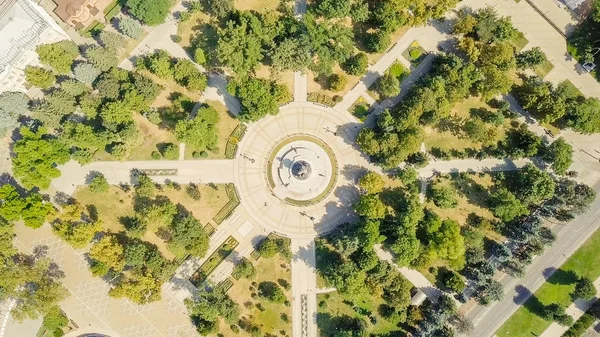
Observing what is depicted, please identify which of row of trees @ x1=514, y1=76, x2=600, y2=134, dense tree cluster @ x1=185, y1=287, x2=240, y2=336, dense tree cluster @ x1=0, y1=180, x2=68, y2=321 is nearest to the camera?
dense tree cluster @ x1=0, y1=180, x2=68, y2=321

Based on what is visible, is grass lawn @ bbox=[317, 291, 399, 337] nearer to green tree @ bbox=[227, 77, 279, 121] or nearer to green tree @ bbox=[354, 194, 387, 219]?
green tree @ bbox=[354, 194, 387, 219]

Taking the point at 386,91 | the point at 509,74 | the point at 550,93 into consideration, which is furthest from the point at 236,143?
the point at 550,93

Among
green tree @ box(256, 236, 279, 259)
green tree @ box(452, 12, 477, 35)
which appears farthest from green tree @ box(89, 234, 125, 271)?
green tree @ box(452, 12, 477, 35)

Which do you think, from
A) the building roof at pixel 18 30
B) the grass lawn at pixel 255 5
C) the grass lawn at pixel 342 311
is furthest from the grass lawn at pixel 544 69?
the building roof at pixel 18 30

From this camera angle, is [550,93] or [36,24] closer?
[36,24]

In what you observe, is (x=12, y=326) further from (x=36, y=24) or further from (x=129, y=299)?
(x=36, y=24)

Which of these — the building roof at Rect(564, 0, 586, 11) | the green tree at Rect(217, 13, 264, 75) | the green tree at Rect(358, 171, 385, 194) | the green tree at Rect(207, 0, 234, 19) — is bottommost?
the green tree at Rect(358, 171, 385, 194)
